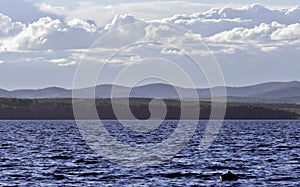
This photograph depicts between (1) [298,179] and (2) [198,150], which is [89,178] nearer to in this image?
(1) [298,179]

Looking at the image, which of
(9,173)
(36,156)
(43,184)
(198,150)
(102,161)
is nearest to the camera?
(43,184)

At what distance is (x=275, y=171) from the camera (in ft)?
184

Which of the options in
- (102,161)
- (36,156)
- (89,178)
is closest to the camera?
(89,178)

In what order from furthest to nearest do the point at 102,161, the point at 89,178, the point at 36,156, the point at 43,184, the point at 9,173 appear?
1. the point at 36,156
2. the point at 102,161
3. the point at 9,173
4. the point at 89,178
5. the point at 43,184

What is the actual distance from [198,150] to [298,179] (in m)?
29.5

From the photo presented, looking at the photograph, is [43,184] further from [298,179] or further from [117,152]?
[117,152]

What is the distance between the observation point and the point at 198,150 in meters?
79.7

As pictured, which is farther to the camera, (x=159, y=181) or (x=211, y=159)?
(x=211, y=159)

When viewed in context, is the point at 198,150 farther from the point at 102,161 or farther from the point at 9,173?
the point at 9,173

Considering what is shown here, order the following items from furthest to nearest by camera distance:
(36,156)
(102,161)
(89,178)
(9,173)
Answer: (36,156) < (102,161) < (9,173) < (89,178)

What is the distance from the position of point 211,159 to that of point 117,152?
11.7 metres

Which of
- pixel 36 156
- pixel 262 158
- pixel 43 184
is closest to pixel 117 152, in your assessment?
pixel 36 156

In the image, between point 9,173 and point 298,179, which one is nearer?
point 298,179

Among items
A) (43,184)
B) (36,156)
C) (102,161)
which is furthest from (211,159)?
(43,184)
